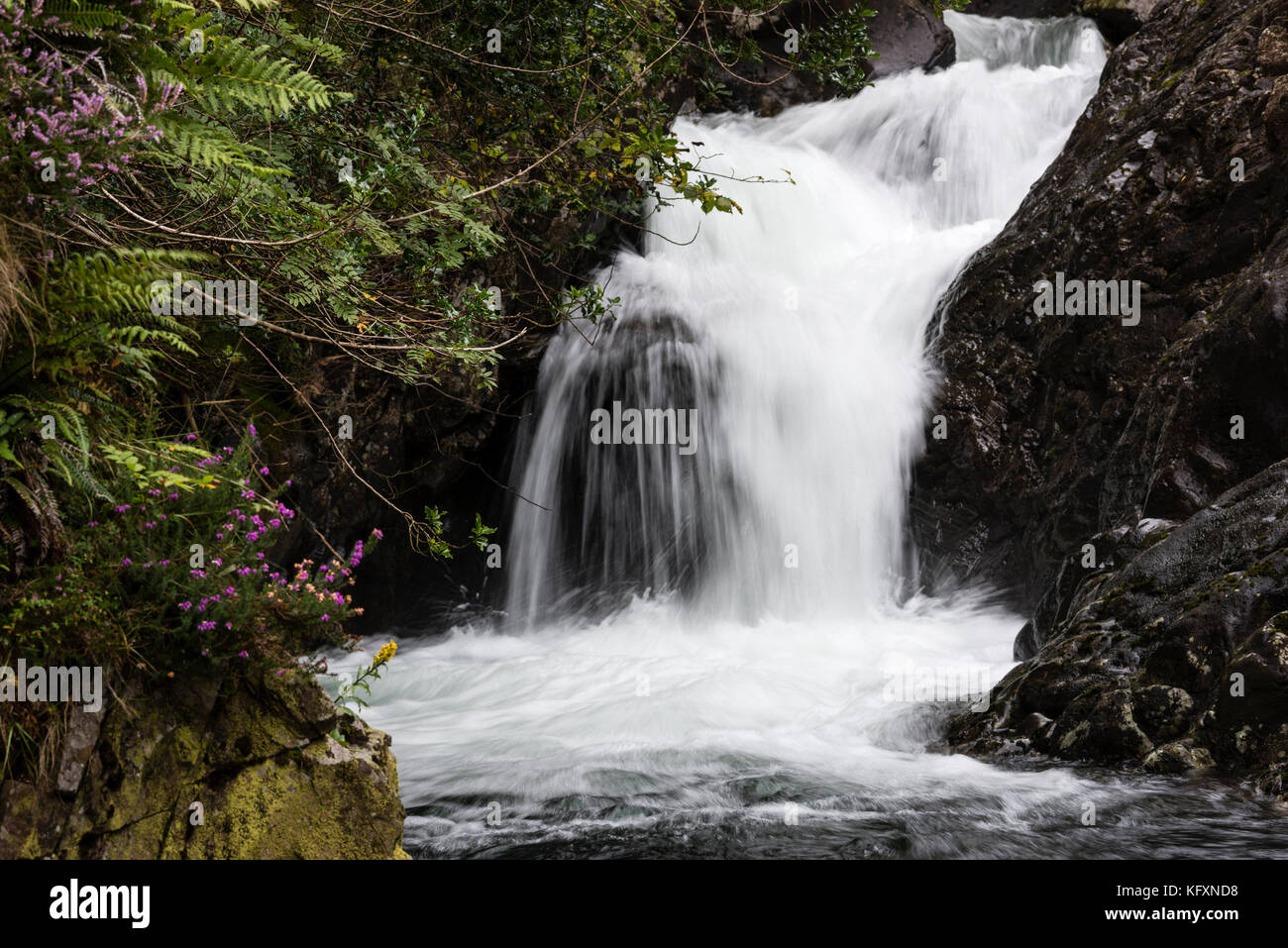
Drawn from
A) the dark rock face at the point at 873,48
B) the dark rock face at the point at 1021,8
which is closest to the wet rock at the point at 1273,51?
the dark rock face at the point at 873,48

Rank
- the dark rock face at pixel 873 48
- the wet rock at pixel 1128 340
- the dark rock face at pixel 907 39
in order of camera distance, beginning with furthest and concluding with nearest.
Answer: the dark rock face at pixel 907 39
the dark rock face at pixel 873 48
the wet rock at pixel 1128 340

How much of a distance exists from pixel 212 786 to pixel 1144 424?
6481mm

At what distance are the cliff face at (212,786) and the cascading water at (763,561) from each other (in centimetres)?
93

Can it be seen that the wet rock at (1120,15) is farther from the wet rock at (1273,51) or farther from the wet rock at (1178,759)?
the wet rock at (1178,759)

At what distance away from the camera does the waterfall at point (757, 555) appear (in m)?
4.69

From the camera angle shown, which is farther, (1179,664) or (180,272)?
(1179,664)

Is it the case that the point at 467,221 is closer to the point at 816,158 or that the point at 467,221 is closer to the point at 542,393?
the point at 542,393

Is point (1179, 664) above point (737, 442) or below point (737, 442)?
below

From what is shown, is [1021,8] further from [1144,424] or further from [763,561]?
[1144,424]

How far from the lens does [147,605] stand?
3328 mm

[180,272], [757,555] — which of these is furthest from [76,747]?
[757,555]

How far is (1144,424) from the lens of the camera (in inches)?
273

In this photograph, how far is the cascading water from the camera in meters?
4.61

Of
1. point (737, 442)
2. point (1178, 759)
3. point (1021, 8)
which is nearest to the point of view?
point (1178, 759)
